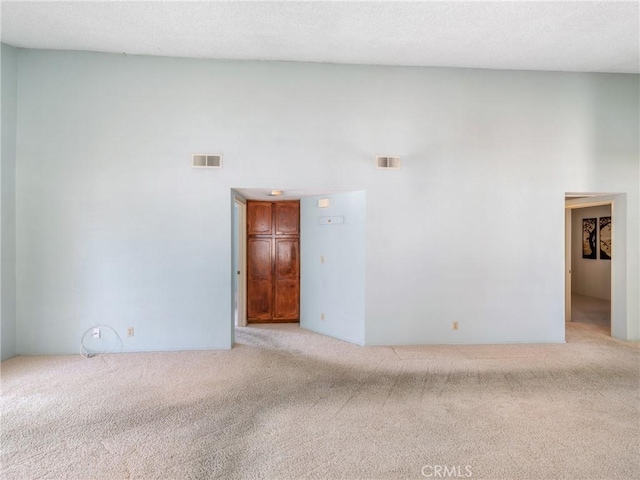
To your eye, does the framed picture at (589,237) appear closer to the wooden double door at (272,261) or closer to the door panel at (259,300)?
the wooden double door at (272,261)

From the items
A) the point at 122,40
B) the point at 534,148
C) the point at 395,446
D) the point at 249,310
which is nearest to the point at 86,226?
the point at 122,40

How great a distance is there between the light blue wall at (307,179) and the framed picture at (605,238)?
376 centimetres

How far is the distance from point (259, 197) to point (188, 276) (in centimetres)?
175

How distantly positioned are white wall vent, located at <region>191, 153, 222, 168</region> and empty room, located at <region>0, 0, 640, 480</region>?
3cm

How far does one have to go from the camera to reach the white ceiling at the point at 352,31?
3451mm

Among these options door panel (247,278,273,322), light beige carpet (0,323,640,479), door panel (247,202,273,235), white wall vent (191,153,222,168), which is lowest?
A: light beige carpet (0,323,640,479)

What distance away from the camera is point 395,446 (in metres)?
2.45

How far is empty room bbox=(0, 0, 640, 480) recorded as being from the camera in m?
3.54

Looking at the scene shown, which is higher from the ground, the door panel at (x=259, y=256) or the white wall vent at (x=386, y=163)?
the white wall vent at (x=386, y=163)

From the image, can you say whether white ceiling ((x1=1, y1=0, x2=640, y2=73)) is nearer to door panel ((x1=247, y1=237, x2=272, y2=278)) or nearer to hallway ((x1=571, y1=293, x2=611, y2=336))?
door panel ((x1=247, y1=237, x2=272, y2=278))

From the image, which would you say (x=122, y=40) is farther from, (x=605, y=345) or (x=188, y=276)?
(x=605, y=345)

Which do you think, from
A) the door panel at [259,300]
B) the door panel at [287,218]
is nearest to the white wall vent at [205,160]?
the door panel at [287,218]

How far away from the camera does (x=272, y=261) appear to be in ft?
19.7

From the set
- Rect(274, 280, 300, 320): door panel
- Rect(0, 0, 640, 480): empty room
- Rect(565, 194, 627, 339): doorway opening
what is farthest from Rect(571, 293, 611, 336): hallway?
Rect(274, 280, 300, 320): door panel
